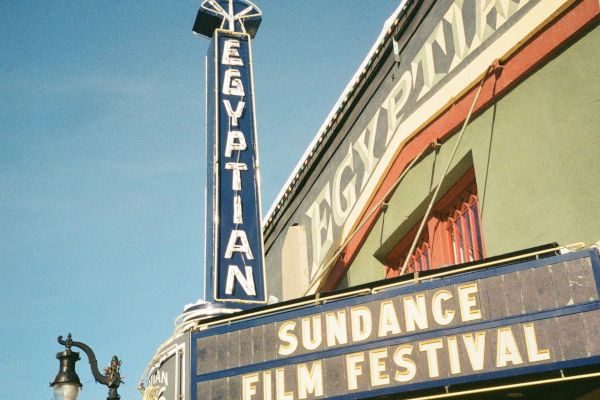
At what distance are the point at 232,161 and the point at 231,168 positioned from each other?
0.19m

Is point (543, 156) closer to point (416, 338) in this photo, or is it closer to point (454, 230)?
point (454, 230)

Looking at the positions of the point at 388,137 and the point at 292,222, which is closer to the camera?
the point at 388,137

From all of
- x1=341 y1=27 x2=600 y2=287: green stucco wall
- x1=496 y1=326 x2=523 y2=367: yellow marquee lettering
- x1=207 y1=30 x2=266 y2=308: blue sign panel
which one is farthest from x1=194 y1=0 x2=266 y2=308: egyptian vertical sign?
x1=496 y1=326 x2=523 y2=367: yellow marquee lettering

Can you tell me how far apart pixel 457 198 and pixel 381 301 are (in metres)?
4.68

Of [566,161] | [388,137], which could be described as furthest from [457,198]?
[566,161]

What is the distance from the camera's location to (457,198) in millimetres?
15133

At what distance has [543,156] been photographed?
40.5 feet

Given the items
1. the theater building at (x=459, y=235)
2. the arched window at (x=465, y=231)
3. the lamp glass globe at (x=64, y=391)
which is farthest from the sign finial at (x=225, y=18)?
the lamp glass globe at (x=64, y=391)

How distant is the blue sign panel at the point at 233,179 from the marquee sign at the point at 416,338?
2915 mm

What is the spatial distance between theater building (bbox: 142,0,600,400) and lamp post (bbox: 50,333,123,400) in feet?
3.63

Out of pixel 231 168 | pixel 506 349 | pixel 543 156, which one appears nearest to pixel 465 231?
pixel 543 156

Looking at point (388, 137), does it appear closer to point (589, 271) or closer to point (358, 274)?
point (358, 274)

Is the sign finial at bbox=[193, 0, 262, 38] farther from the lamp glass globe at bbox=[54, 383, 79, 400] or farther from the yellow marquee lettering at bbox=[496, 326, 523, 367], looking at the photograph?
the yellow marquee lettering at bbox=[496, 326, 523, 367]

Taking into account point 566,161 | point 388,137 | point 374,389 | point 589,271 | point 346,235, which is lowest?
point 374,389
